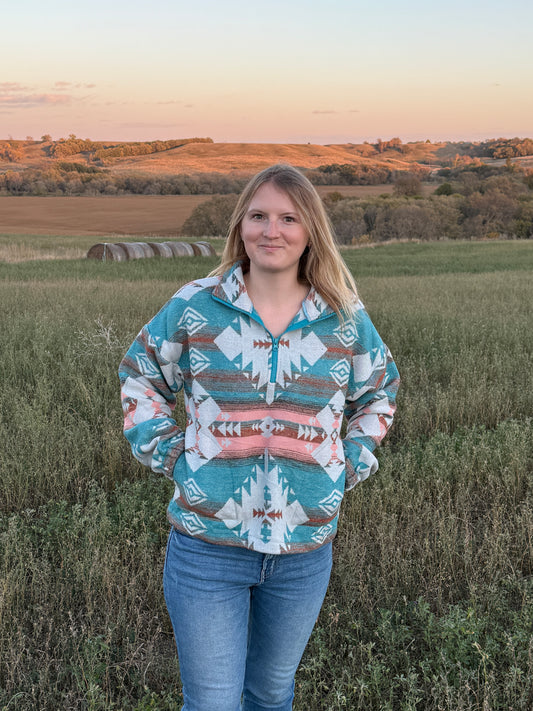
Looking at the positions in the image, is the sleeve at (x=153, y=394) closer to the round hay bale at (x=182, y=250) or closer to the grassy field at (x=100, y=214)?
the round hay bale at (x=182, y=250)

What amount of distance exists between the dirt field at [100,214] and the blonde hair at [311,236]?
47501 millimetres

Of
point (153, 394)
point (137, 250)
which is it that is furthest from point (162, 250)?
point (153, 394)

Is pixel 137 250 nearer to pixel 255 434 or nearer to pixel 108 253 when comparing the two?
pixel 108 253

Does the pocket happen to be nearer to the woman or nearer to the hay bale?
the woman

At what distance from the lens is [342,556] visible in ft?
11.5

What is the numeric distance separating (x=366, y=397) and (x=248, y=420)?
0.50 m

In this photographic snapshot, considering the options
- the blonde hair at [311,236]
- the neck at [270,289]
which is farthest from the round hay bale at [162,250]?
the neck at [270,289]

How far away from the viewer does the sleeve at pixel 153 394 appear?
1956mm

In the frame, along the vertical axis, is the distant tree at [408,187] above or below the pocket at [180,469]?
above

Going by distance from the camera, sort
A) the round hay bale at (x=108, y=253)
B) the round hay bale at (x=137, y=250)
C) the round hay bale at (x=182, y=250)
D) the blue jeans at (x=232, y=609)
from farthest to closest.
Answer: the round hay bale at (x=182, y=250), the round hay bale at (x=137, y=250), the round hay bale at (x=108, y=253), the blue jeans at (x=232, y=609)

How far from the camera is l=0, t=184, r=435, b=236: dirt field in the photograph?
51.9 metres

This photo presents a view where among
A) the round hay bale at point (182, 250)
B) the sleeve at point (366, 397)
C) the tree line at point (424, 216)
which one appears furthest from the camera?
the tree line at point (424, 216)

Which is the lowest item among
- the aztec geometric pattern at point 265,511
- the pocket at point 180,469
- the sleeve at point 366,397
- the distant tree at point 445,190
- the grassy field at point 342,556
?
the grassy field at point 342,556

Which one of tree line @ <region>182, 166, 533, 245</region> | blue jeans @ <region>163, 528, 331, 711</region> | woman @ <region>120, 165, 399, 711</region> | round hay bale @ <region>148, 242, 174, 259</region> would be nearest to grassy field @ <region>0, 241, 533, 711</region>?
blue jeans @ <region>163, 528, 331, 711</region>
